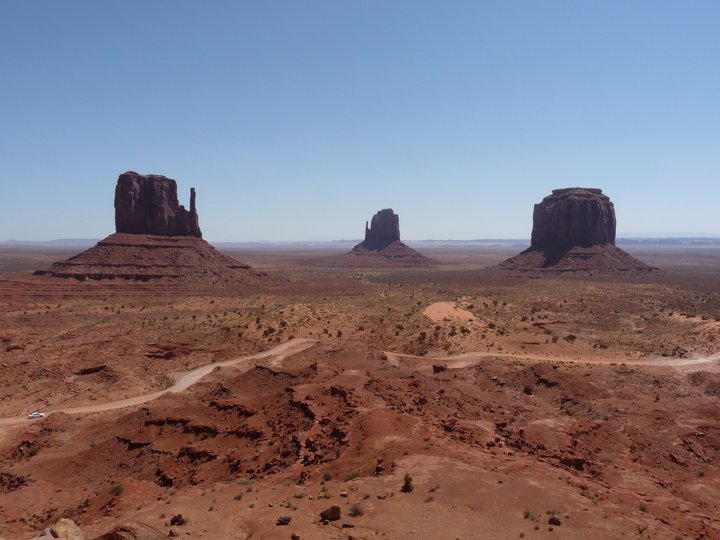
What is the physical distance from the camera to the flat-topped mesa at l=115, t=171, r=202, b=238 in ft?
313

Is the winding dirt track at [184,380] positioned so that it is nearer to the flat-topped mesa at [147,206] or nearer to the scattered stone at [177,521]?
the scattered stone at [177,521]

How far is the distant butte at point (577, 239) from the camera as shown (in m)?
126

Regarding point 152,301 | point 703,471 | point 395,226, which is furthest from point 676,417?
point 395,226

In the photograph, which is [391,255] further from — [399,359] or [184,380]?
[184,380]

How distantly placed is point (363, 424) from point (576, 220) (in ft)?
405

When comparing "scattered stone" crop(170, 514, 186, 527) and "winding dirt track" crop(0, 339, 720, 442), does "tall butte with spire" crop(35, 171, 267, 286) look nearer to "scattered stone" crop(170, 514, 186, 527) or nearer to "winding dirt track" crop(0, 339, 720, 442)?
"winding dirt track" crop(0, 339, 720, 442)

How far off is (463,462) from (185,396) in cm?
2211

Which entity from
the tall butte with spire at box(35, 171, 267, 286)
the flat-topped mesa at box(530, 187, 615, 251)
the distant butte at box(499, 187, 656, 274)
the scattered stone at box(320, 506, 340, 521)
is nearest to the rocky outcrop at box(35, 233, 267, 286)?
the tall butte with spire at box(35, 171, 267, 286)

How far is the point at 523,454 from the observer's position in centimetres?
2206

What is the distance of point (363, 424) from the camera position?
75.9ft

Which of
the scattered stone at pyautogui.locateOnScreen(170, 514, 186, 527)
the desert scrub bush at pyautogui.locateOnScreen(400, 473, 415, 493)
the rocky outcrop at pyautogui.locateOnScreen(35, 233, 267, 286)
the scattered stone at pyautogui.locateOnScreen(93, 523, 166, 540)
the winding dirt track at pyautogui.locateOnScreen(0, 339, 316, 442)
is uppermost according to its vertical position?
the rocky outcrop at pyautogui.locateOnScreen(35, 233, 267, 286)

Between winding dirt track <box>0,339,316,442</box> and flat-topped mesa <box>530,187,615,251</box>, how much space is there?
338 ft

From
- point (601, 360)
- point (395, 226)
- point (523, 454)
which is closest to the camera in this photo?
point (523, 454)

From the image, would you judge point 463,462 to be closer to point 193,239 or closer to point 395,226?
point 193,239
